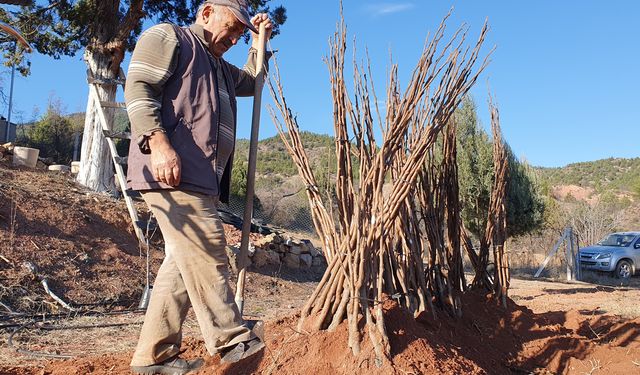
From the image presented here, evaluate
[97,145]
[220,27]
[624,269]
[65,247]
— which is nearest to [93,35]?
[97,145]

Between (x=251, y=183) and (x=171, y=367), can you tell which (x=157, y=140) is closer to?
(x=251, y=183)

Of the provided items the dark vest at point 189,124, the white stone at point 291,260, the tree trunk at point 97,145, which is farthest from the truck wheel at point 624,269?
the dark vest at point 189,124

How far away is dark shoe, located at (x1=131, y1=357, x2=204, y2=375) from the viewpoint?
2289mm

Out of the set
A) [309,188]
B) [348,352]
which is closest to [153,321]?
[348,352]

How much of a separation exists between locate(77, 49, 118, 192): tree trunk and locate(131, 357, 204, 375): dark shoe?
7202 mm

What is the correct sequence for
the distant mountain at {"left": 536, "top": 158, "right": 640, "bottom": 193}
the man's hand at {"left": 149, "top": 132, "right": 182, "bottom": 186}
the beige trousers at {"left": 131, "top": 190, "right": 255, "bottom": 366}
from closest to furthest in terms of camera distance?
the man's hand at {"left": 149, "top": 132, "right": 182, "bottom": 186}, the beige trousers at {"left": 131, "top": 190, "right": 255, "bottom": 366}, the distant mountain at {"left": 536, "top": 158, "right": 640, "bottom": 193}

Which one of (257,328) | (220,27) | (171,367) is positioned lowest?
(171,367)

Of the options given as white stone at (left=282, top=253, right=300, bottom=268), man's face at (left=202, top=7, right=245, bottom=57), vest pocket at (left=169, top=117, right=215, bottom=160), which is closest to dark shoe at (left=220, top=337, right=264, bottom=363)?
vest pocket at (left=169, top=117, right=215, bottom=160)

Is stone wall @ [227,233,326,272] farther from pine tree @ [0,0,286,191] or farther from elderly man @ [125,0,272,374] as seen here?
elderly man @ [125,0,272,374]

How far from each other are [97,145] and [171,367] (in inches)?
301

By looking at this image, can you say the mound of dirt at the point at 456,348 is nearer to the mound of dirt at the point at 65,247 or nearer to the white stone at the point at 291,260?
the mound of dirt at the point at 65,247

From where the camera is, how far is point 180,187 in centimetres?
222

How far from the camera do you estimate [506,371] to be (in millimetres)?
2893

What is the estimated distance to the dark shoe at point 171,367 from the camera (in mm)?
2289
